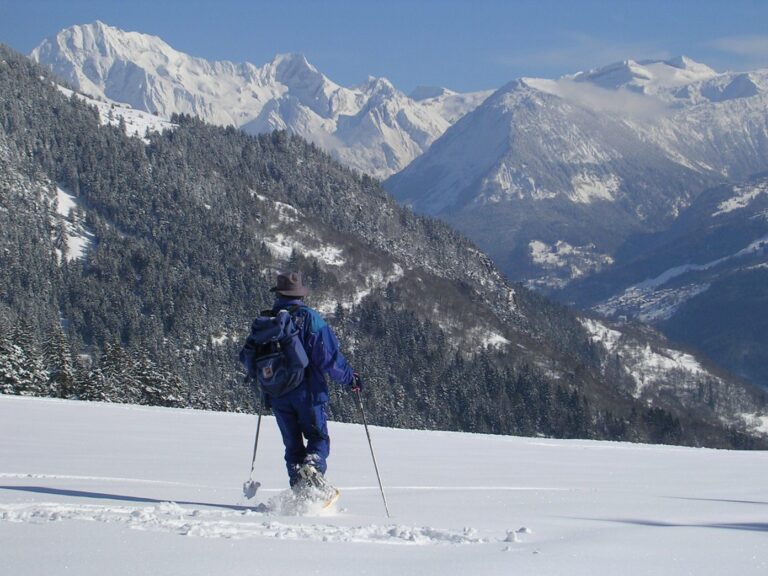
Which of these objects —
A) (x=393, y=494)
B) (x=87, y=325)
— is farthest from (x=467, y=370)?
(x=393, y=494)

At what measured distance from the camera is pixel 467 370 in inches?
7554

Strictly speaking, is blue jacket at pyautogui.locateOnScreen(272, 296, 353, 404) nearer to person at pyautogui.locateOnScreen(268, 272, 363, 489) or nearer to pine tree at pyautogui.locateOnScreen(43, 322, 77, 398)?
person at pyautogui.locateOnScreen(268, 272, 363, 489)

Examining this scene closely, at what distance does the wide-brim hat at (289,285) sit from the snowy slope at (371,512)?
2.37 metres

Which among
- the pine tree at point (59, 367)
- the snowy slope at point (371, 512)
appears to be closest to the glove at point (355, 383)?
the snowy slope at point (371, 512)

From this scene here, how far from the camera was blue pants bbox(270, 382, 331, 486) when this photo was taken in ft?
31.6

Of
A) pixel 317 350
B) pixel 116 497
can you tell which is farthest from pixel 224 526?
pixel 116 497

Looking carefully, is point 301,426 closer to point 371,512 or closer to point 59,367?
point 371,512

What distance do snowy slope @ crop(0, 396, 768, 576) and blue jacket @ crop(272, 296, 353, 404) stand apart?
136 cm

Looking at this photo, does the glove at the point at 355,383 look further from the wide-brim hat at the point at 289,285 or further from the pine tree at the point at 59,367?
the pine tree at the point at 59,367

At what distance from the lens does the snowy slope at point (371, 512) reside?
612 cm

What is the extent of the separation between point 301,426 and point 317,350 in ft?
3.02

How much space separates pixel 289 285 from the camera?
9883 millimetres

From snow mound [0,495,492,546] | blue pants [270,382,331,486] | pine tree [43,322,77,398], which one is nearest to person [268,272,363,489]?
blue pants [270,382,331,486]

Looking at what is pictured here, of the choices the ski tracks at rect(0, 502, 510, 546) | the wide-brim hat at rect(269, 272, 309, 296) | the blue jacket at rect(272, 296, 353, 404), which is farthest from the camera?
the wide-brim hat at rect(269, 272, 309, 296)
